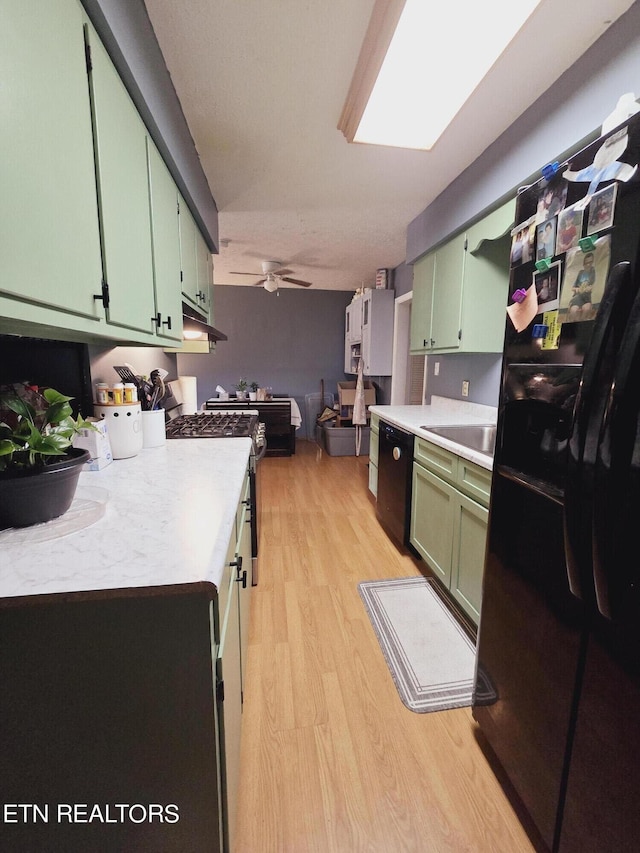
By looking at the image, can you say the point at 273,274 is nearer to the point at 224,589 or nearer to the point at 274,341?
the point at 274,341

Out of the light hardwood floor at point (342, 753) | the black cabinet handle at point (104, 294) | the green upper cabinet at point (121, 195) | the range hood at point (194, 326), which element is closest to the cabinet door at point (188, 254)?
the range hood at point (194, 326)

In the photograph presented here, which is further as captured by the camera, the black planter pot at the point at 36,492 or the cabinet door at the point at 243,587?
the cabinet door at the point at 243,587

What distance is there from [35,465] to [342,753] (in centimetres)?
130

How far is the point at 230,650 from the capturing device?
91cm

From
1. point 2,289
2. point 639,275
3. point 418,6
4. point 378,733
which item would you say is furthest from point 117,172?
point 378,733

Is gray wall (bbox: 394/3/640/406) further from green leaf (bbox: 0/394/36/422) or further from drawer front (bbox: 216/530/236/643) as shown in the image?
green leaf (bbox: 0/394/36/422)

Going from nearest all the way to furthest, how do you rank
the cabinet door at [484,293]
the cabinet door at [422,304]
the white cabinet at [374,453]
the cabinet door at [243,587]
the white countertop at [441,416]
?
1. the cabinet door at [243,587]
2. the white countertop at [441,416]
3. the cabinet door at [484,293]
4. the cabinet door at [422,304]
5. the white cabinet at [374,453]

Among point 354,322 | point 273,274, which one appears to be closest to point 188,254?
point 273,274

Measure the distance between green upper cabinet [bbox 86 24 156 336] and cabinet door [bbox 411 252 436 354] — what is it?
2051 mm

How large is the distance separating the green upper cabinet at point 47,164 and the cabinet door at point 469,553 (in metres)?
1.61

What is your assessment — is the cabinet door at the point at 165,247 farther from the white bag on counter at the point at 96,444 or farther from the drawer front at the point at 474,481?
the drawer front at the point at 474,481

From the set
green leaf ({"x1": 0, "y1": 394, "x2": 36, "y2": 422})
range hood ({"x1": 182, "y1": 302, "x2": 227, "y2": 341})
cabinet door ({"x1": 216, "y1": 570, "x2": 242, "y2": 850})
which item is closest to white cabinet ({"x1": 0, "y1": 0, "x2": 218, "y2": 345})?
green leaf ({"x1": 0, "y1": 394, "x2": 36, "y2": 422})

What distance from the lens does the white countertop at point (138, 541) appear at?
0.62m

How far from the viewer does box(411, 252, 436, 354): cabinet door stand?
2756 mm
